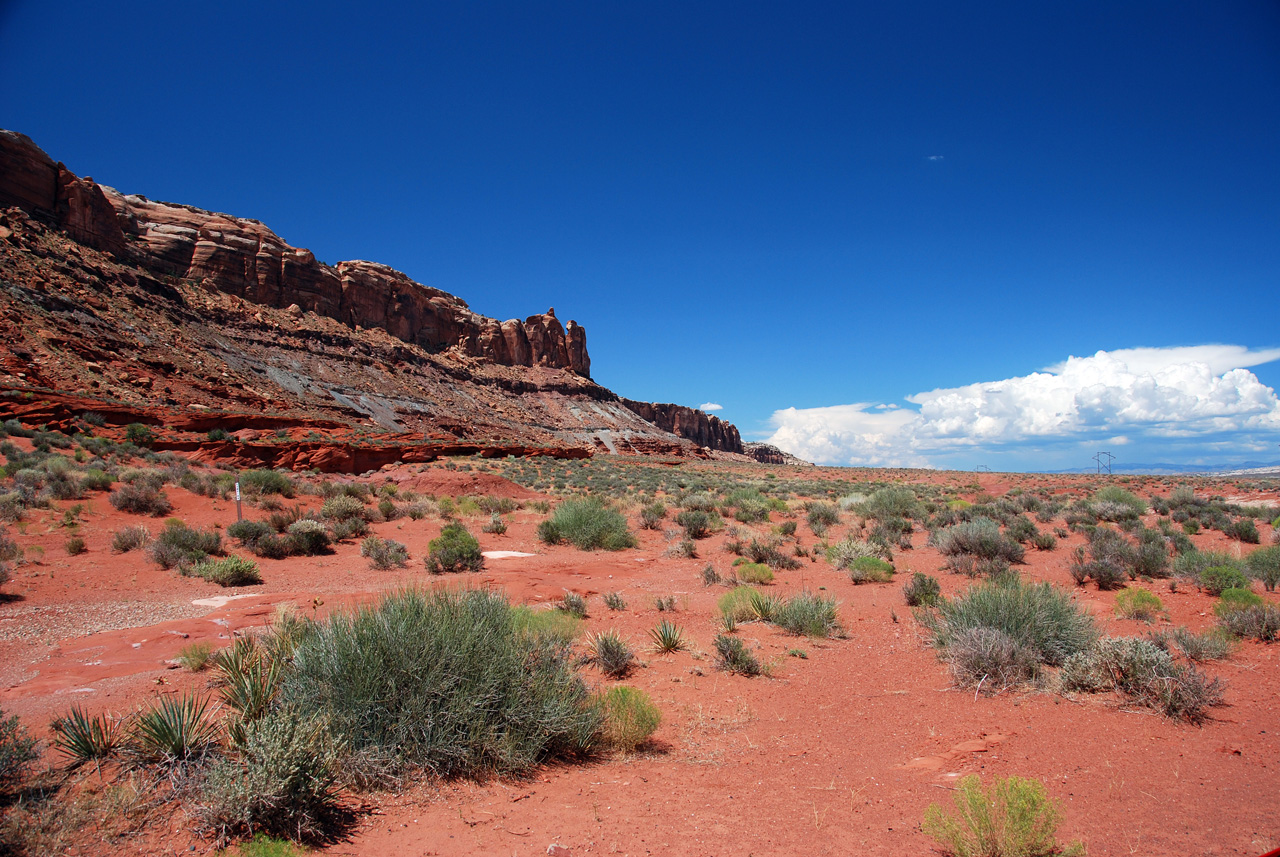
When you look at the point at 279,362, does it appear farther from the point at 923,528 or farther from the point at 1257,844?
the point at 1257,844

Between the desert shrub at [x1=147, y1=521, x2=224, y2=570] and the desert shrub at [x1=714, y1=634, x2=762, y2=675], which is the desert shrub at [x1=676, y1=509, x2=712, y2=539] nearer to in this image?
the desert shrub at [x1=714, y1=634, x2=762, y2=675]

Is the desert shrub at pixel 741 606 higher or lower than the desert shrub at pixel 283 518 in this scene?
lower

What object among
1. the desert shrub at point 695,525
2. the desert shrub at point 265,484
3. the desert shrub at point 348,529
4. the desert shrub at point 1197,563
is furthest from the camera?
the desert shrub at point 265,484

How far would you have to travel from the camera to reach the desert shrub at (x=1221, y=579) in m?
8.78

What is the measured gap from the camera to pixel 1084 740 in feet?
15.2

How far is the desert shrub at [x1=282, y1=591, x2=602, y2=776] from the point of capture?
3.85m

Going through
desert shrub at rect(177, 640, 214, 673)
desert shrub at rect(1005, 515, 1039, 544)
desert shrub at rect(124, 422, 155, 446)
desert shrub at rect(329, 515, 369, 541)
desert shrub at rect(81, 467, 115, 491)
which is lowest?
desert shrub at rect(1005, 515, 1039, 544)

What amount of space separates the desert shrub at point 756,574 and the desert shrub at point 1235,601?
6.23 metres

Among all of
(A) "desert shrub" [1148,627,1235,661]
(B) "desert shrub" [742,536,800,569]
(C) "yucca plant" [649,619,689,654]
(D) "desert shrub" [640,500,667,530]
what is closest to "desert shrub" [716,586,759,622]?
(C) "yucca plant" [649,619,689,654]

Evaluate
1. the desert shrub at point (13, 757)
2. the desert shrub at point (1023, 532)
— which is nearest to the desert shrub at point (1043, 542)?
the desert shrub at point (1023, 532)

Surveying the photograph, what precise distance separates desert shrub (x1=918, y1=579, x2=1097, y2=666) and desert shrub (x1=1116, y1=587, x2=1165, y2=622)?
1.69m

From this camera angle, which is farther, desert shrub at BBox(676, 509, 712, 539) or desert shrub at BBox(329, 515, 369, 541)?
desert shrub at BBox(676, 509, 712, 539)

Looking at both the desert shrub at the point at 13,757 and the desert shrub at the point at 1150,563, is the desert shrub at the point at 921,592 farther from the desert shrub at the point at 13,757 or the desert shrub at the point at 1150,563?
the desert shrub at the point at 13,757

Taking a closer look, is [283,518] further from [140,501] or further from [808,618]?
[808,618]
